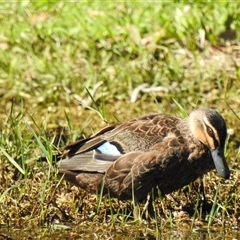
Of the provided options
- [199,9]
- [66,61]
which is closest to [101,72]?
[66,61]

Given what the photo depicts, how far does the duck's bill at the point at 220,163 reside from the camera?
259 inches

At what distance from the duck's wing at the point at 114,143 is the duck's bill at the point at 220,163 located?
1.31ft

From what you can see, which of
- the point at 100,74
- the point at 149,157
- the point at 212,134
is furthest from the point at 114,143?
the point at 100,74

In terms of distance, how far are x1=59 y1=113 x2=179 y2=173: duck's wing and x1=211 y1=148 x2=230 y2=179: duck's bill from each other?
15.7 inches

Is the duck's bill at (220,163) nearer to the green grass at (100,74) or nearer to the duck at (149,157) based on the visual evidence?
the duck at (149,157)

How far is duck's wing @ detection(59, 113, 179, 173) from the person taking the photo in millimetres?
6793

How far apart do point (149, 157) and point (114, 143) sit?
14.3 inches

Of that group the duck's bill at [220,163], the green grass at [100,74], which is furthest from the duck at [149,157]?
the green grass at [100,74]

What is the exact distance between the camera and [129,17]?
10.4 metres

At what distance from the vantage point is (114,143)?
689cm

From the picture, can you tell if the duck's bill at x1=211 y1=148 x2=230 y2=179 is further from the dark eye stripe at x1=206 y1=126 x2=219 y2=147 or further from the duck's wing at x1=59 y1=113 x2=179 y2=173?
the duck's wing at x1=59 y1=113 x2=179 y2=173

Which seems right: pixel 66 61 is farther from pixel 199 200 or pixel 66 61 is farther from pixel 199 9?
pixel 199 200

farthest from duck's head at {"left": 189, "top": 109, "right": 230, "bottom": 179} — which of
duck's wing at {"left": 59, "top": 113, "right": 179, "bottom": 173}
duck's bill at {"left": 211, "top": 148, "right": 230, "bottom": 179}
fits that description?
duck's wing at {"left": 59, "top": 113, "right": 179, "bottom": 173}

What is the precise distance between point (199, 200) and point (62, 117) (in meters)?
2.66
